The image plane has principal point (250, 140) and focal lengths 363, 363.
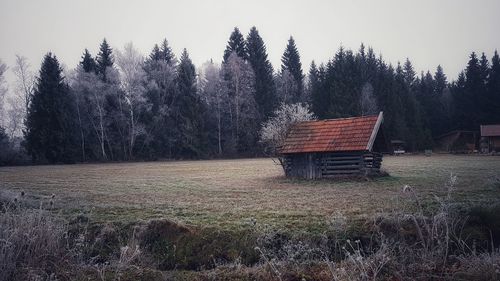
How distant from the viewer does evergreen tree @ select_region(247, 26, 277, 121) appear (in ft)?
208

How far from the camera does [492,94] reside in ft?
240

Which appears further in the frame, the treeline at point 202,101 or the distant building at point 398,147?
the distant building at point 398,147

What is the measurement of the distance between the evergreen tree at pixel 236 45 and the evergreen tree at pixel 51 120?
2970 cm

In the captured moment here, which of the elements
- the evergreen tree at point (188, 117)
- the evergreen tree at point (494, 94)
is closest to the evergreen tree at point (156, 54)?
the evergreen tree at point (188, 117)

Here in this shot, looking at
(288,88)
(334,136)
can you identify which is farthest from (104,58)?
(334,136)

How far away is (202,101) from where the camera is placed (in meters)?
59.9

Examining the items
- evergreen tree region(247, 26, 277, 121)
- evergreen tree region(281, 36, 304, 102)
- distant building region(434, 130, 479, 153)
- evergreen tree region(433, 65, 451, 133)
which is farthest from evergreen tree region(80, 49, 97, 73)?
evergreen tree region(433, 65, 451, 133)

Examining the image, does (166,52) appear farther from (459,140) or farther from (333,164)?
(459,140)

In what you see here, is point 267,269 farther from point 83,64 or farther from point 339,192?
point 83,64

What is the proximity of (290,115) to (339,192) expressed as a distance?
34.2 feet

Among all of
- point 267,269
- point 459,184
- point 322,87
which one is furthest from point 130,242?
point 322,87

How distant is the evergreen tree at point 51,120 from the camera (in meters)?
48.4

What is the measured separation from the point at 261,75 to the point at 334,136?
151 ft

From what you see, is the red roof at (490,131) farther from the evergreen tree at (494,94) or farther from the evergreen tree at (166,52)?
the evergreen tree at (166,52)
